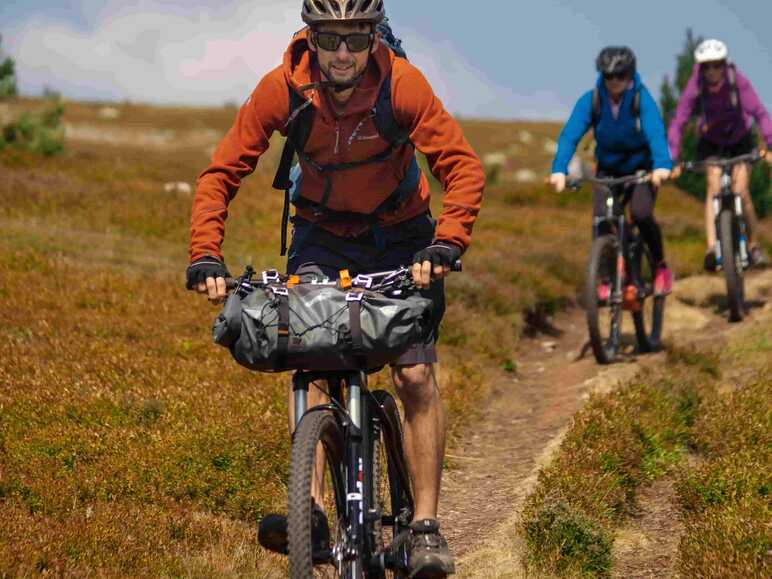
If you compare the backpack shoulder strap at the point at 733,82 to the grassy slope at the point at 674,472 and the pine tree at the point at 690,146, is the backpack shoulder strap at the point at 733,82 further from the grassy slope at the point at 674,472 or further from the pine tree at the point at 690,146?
the pine tree at the point at 690,146

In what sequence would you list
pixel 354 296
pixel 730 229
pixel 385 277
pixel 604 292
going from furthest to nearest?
pixel 730 229
pixel 604 292
pixel 385 277
pixel 354 296

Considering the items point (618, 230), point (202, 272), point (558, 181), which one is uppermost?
point (558, 181)

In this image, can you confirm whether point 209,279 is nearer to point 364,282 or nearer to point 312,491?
point 364,282

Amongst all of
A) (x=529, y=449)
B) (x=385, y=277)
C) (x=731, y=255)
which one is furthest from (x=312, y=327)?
(x=731, y=255)

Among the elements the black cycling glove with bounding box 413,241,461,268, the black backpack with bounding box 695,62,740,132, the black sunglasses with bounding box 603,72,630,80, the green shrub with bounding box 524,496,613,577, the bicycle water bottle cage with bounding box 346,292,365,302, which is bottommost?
the green shrub with bounding box 524,496,613,577

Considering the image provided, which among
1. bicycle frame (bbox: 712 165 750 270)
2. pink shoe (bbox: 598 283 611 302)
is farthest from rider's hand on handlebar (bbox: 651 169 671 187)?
bicycle frame (bbox: 712 165 750 270)

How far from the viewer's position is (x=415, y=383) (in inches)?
216

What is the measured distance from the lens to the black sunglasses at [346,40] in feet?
17.4

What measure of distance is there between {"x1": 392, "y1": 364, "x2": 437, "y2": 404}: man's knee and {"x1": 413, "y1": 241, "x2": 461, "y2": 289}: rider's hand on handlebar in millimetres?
636

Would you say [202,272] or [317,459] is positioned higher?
[202,272]

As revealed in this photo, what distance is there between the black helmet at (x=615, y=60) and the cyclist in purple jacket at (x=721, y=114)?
2269mm

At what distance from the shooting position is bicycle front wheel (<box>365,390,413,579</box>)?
5095mm

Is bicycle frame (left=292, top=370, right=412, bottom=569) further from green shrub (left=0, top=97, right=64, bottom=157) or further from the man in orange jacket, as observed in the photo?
green shrub (left=0, top=97, right=64, bottom=157)

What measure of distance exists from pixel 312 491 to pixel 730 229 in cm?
941
